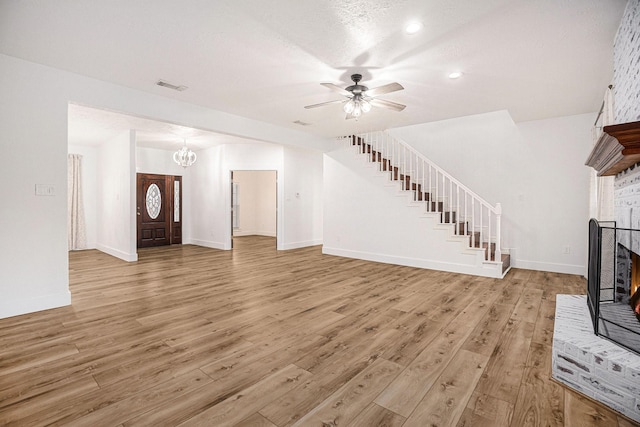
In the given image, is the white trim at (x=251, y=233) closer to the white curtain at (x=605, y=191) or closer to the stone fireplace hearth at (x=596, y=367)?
the white curtain at (x=605, y=191)

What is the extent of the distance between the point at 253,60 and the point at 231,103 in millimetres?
1610

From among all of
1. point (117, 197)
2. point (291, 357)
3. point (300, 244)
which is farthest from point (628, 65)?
point (117, 197)

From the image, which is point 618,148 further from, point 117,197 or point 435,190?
point 117,197

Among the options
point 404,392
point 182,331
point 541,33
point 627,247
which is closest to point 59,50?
point 182,331

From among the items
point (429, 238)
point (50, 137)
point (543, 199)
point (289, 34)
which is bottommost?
point (429, 238)

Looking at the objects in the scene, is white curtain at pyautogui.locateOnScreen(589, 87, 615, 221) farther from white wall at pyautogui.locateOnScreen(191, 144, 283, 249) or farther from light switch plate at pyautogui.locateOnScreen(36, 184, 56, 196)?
light switch plate at pyautogui.locateOnScreen(36, 184, 56, 196)

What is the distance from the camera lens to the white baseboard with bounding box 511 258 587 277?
5266 mm

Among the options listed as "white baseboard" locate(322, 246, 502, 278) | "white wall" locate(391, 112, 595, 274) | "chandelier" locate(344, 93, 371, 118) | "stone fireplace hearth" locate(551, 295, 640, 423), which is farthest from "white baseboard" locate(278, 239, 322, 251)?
"stone fireplace hearth" locate(551, 295, 640, 423)

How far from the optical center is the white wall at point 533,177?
529cm

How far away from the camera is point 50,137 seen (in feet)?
11.8

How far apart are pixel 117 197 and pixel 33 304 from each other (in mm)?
4085

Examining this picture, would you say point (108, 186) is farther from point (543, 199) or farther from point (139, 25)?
point (543, 199)

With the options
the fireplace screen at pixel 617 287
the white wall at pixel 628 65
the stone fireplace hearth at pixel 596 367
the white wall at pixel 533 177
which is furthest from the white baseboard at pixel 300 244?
the white wall at pixel 628 65

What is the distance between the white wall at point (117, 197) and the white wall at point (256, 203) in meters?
4.31
